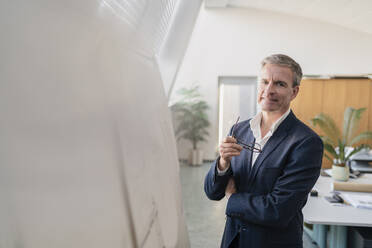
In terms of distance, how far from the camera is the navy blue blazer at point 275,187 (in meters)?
1.16

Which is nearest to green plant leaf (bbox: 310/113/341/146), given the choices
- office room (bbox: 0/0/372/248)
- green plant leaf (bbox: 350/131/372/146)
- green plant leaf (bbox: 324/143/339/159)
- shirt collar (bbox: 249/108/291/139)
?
office room (bbox: 0/0/372/248)

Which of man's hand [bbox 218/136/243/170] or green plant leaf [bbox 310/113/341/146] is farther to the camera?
green plant leaf [bbox 310/113/341/146]

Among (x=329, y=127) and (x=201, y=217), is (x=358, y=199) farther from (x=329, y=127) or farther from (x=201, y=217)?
(x=201, y=217)

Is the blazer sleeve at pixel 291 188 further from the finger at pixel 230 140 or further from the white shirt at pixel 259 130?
the finger at pixel 230 140

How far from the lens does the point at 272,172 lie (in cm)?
121

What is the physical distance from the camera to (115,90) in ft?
2.15

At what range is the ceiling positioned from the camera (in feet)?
18.1

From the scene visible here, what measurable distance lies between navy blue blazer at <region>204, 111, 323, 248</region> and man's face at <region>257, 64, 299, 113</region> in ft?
0.27

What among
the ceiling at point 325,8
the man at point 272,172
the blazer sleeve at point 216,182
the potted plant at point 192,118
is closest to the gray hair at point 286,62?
the man at point 272,172

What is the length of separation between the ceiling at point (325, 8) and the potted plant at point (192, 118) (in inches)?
87.9

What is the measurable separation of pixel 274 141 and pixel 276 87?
0.74ft

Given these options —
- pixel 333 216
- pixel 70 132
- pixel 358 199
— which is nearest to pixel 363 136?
pixel 358 199

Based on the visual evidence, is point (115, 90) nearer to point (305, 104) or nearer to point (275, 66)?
point (275, 66)

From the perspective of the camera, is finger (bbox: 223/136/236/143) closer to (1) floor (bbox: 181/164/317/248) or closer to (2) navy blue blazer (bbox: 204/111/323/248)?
(2) navy blue blazer (bbox: 204/111/323/248)
